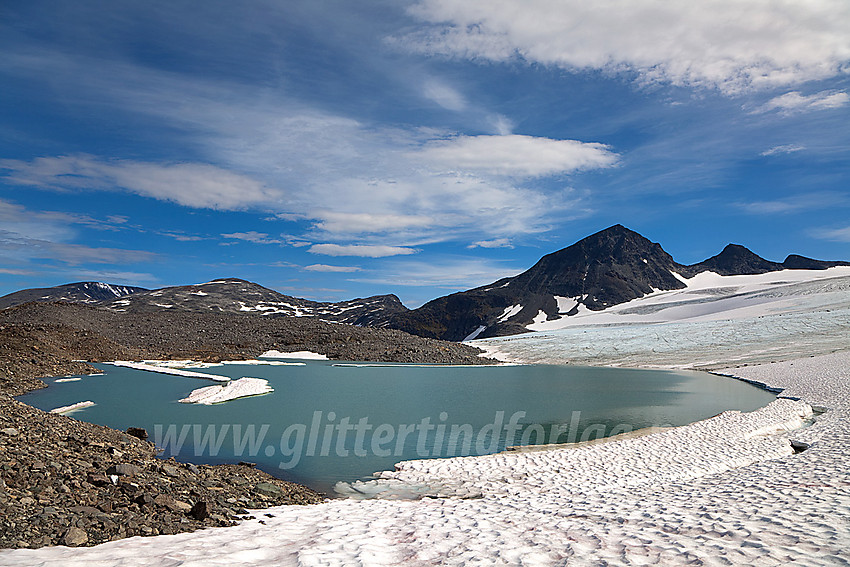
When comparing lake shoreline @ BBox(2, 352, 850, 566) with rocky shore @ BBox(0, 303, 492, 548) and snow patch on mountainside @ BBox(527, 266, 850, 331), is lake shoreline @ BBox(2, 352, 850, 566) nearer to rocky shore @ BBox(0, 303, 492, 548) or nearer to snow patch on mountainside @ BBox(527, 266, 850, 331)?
rocky shore @ BBox(0, 303, 492, 548)

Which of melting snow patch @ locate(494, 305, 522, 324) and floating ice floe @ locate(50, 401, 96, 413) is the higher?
melting snow patch @ locate(494, 305, 522, 324)

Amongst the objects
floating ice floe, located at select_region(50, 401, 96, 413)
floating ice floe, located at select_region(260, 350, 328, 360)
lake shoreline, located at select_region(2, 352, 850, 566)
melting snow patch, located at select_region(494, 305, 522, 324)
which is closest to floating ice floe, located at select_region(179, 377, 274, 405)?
floating ice floe, located at select_region(50, 401, 96, 413)

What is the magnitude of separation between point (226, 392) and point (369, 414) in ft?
36.8

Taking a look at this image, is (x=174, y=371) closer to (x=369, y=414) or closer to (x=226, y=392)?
(x=226, y=392)

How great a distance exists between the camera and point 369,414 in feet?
81.6

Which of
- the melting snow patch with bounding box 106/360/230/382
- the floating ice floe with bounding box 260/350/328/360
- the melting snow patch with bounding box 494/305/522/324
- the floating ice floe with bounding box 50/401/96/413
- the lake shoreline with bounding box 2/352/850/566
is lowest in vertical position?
the floating ice floe with bounding box 260/350/328/360

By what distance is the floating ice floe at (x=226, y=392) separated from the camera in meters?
28.2

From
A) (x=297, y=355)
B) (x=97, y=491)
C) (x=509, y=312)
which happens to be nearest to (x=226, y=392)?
(x=97, y=491)

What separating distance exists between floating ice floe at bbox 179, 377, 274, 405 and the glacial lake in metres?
1.12

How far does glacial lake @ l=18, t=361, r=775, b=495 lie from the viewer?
16.8 meters

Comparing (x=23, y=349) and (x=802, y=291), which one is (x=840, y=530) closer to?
(x=23, y=349)

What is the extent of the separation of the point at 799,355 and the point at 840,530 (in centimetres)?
5308

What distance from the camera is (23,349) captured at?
136 feet

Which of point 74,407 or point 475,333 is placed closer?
point 74,407
